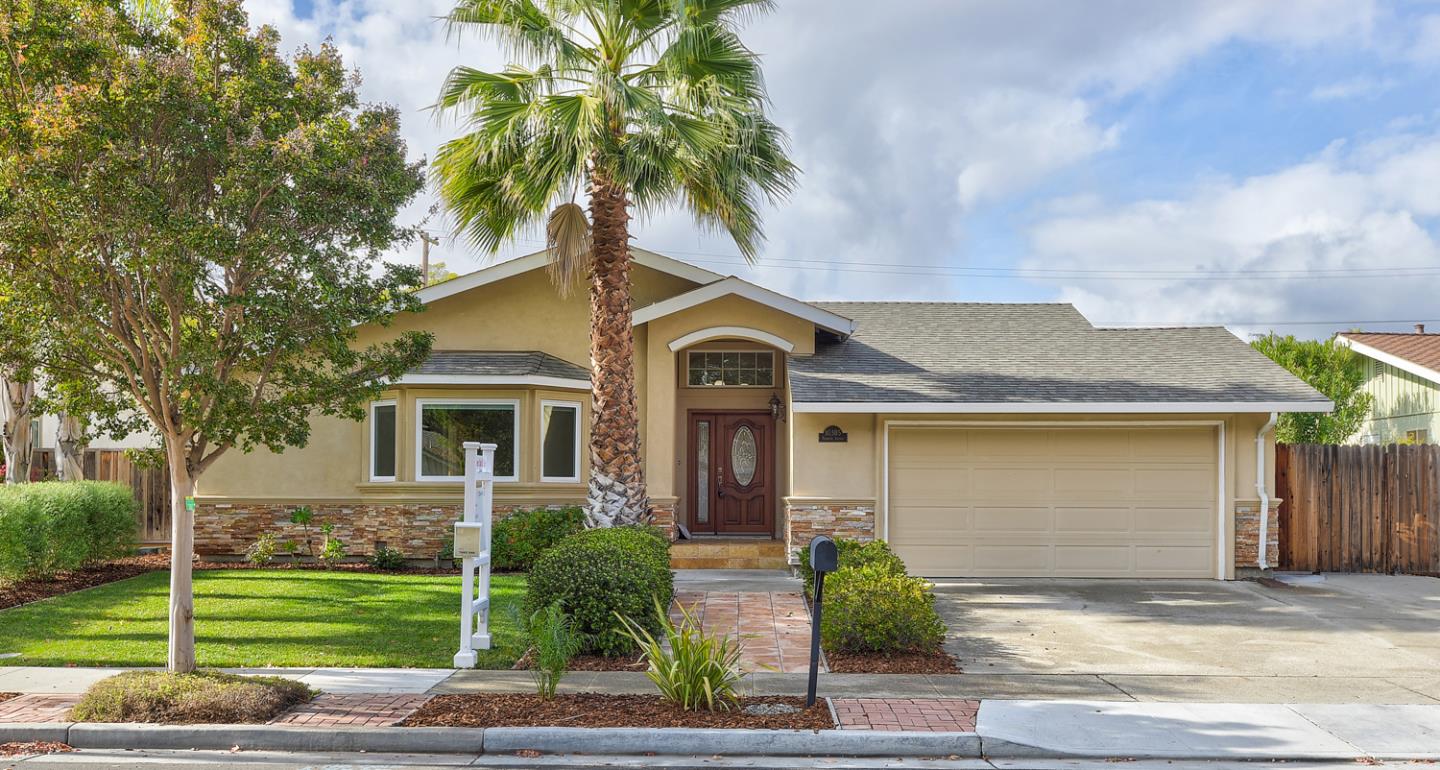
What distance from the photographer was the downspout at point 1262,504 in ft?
49.8

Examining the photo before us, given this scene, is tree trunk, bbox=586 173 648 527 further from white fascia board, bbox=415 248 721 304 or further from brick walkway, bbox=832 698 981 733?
brick walkway, bbox=832 698 981 733

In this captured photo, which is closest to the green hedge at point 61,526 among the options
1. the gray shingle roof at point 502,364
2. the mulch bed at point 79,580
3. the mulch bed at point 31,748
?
the mulch bed at point 79,580

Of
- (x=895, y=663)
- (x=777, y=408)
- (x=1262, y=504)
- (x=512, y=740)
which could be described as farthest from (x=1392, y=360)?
(x=512, y=740)

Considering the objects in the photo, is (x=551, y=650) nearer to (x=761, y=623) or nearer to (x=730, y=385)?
(x=761, y=623)

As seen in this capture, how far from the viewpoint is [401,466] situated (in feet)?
53.8

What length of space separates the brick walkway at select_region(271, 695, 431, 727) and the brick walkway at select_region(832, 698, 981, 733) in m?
3.20

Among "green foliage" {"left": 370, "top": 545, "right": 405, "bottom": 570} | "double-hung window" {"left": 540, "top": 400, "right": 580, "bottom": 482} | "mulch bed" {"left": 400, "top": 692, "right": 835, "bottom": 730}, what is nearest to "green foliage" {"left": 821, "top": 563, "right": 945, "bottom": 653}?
"mulch bed" {"left": 400, "top": 692, "right": 835, "bottom": 730}

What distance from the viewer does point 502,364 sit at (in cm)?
1655

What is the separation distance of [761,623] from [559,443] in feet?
21.1

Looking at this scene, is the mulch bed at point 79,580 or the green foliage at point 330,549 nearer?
the mulch bed at point 79,580

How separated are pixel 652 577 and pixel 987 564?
7107 mm

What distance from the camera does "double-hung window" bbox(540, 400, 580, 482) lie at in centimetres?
1664

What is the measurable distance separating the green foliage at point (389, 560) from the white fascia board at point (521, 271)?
13.2 ft

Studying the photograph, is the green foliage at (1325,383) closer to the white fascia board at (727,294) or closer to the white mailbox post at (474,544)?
the white fascia board at (727,294)
